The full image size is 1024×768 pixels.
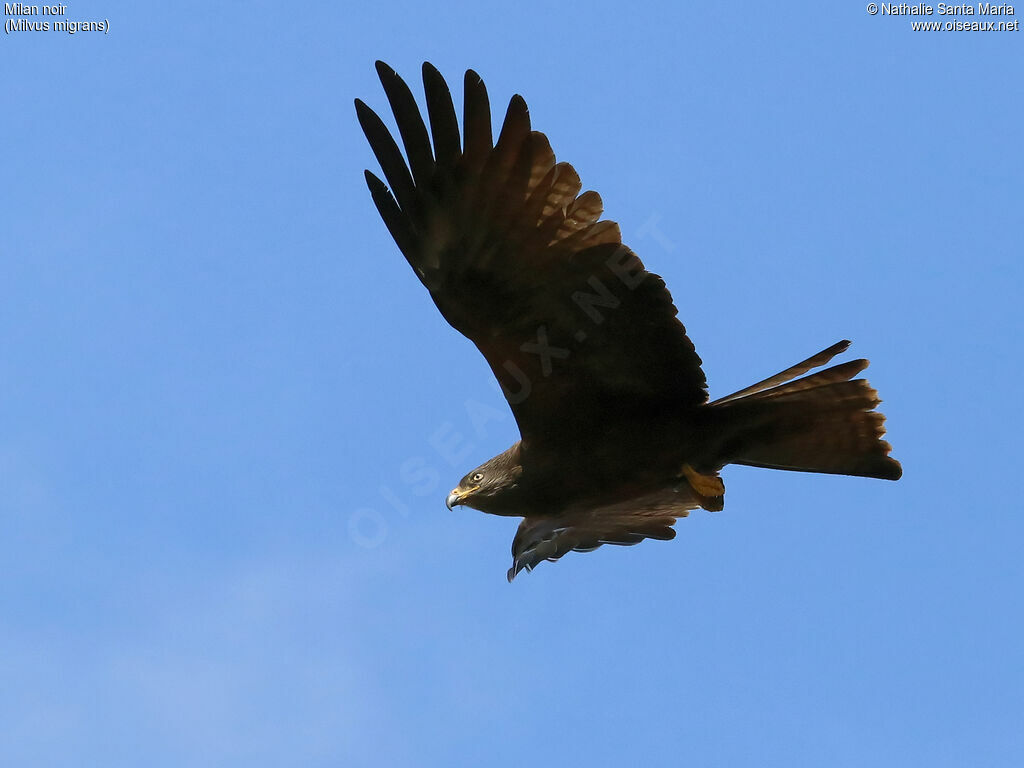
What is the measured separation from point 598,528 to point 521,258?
222 cm

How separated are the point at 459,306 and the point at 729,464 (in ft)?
6.32

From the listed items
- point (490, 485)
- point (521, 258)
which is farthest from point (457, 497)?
point (521, 258)

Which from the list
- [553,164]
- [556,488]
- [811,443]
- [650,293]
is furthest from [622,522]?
[553,164]

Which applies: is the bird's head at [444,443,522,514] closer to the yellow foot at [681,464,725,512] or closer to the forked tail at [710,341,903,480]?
the yellow foot at [681,464,725,512]

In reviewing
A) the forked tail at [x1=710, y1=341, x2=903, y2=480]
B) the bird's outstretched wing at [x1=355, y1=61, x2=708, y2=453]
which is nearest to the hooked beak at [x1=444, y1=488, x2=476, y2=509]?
the bird's outstretched wing at [x1=355, y1=61, x2=708, y2=453]

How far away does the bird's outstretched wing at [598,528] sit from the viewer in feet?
29.8

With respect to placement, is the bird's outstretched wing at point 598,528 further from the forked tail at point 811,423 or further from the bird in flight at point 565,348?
the forked tail at point 811,423

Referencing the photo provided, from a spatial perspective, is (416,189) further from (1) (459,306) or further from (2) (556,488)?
(2) (556,488)

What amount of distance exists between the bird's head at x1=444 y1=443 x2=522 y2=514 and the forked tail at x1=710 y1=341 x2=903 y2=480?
1248 mm

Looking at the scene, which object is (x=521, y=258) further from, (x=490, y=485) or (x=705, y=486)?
(x=705, y=486)

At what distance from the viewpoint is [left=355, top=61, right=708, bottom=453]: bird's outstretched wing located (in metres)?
7.65

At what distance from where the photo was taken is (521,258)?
7.88m

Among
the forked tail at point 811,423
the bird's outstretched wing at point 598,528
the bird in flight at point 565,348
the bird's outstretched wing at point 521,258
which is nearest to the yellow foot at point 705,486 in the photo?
the bird in flight at point 565,348

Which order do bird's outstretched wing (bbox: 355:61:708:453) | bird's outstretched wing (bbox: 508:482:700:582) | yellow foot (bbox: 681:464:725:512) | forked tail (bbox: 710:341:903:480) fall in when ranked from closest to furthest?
bird's outstretched wing (bbox: 355:61:708:453)
forked tail (bbox: 710:341:903:480)
yellow foot (bbox: 681:464:725:512)
bird's outstretched wing (bbox: 508:482:700:582)
